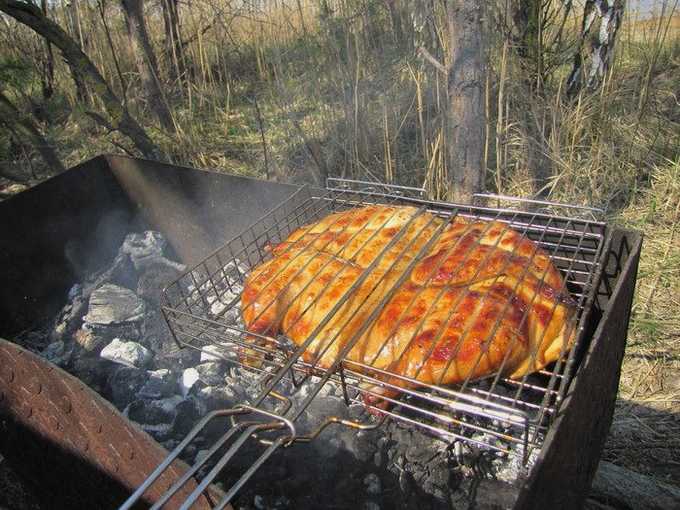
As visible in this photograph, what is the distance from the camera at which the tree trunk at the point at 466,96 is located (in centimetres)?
310

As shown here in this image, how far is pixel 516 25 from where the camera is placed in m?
4.99

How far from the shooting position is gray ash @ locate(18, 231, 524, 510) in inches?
86.1

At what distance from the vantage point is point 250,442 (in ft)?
7.95

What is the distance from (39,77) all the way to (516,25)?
698cm

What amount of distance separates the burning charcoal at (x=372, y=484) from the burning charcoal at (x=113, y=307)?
1.86 metres

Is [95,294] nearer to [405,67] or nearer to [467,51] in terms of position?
[467,51]

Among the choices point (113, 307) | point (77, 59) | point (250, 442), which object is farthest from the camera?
point (77, 59)

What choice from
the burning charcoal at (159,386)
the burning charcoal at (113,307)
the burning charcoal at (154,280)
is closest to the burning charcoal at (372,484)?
the burning charcoal at (159,386)

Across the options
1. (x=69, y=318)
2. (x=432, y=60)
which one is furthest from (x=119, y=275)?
(x=432, y=60)

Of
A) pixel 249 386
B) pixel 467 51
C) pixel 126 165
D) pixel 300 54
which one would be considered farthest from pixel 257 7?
pixel 249 386

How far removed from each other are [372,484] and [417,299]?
819 millimetres

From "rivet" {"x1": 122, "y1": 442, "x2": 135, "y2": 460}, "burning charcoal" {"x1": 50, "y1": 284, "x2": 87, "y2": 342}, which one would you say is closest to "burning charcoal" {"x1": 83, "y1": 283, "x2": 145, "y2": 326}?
"burning charcoal" {"x1": 50, "y1": 284, "x2": 87, "y2": 342}

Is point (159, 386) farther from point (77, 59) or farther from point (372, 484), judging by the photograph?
point (77, 59)

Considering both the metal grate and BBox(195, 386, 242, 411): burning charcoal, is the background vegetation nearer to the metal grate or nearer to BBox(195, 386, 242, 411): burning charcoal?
the metal grate
